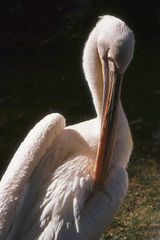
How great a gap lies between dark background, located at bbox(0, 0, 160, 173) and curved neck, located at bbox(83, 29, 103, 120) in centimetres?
222

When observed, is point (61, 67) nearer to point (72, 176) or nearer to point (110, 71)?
point (110, 71)

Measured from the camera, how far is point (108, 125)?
430cm

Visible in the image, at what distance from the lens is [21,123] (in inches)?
299

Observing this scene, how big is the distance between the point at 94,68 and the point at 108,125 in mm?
534

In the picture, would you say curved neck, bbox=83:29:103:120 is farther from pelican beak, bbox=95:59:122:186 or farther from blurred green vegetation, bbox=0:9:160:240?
blurred green vegetation, bbox=0:9:160:240

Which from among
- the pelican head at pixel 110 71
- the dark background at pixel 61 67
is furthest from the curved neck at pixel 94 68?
the dark background at pixel 61 67

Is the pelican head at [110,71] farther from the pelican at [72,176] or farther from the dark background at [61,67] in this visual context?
the dark background at [61,67]

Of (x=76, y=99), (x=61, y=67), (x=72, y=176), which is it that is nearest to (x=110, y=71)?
(x=72, y=176)

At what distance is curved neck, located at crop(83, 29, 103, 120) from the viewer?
4.64 m

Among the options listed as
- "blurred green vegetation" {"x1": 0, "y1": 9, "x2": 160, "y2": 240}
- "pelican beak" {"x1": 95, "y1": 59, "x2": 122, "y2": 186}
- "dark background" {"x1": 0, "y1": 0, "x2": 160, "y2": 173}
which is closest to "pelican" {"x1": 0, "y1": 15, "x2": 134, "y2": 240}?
"pelican beak" {"x1": 95, "y1": 59, "x2": 122, "y2": 186}

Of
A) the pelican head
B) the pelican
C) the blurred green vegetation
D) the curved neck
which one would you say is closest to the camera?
the pelican

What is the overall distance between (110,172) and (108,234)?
1626 mm

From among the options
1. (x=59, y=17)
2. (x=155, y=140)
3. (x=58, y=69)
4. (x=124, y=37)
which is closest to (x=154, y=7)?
(x=59, y=17)

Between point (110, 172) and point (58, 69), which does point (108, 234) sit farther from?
point (58, 69)
